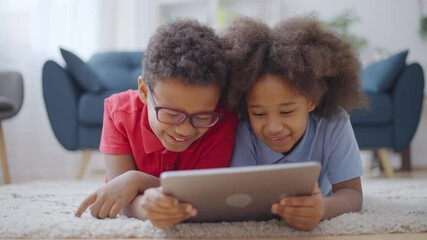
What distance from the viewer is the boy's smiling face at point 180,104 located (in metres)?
0.80

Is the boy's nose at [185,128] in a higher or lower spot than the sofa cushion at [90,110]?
higher

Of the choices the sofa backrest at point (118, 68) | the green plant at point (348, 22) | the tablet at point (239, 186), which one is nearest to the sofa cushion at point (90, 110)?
the sofa backrest at point (118, 68)

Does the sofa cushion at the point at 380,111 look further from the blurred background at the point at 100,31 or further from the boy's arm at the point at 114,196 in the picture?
the boy's arm at the point at 114,196

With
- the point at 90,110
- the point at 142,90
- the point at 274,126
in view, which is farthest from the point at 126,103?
the point at 90,110

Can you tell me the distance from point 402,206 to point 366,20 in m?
2.52

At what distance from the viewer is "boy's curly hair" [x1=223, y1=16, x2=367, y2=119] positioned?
2.81 ft

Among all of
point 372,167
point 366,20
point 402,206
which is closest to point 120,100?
point 402,206

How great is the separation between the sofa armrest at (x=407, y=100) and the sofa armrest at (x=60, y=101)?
5.13 ft

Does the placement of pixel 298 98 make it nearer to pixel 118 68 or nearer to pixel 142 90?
pixel 142 90

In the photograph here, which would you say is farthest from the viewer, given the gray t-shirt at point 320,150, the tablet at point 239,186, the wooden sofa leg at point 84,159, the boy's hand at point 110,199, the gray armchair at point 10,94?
the wooden sofa leg at point 84,159

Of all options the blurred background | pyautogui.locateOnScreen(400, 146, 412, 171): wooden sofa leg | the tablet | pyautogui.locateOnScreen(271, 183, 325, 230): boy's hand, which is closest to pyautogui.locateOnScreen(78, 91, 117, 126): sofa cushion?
the blurred background

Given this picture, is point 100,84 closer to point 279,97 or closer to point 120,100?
point 120,100

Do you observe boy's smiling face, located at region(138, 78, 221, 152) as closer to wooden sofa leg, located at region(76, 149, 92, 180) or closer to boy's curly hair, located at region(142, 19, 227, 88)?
boy's curly hair, located at region(142, 19, 227, 88)

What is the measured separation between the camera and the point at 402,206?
3.36 ft
